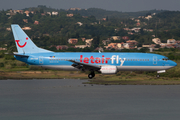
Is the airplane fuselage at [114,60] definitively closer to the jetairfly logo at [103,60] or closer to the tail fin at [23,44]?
the jetairfly logo at [103,60]

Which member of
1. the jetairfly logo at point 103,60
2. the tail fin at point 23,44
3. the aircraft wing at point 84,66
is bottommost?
the aircraft wing at point 84,66

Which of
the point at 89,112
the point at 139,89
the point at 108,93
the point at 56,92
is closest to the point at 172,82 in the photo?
the point at 139,89

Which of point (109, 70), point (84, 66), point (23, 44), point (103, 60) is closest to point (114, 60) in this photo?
point (103, 60)

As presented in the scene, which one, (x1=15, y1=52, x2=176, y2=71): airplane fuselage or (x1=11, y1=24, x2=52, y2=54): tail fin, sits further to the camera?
(x1=11, y1=24, x2=52, y2=54): tail fin

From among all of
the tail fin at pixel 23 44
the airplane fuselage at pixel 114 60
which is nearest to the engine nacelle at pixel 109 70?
the airplane fuselage at pixel 114 60

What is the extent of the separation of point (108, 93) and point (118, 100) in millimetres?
4496

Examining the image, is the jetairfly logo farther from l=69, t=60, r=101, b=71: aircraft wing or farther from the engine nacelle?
the engine nacelle

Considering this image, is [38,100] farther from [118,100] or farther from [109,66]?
[109,66]

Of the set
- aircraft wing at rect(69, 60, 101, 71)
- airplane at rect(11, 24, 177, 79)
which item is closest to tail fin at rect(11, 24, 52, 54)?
airplane at rect(11, 24, 177, 79)

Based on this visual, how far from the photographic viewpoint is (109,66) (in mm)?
51031

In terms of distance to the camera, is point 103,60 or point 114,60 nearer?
point 114,60

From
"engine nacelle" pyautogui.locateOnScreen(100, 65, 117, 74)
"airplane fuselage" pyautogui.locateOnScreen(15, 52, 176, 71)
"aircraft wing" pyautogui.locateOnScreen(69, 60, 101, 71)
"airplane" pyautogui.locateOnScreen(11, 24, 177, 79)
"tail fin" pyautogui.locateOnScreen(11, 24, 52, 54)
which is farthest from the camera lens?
"tail fin" pyautogui.locateOnScreen(11, 24, 52, 54)

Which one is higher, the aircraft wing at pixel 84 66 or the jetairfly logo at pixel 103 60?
the jetairfly logo at pixel 103 60

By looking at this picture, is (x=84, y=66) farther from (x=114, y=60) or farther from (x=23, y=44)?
(x=23, y=44)
